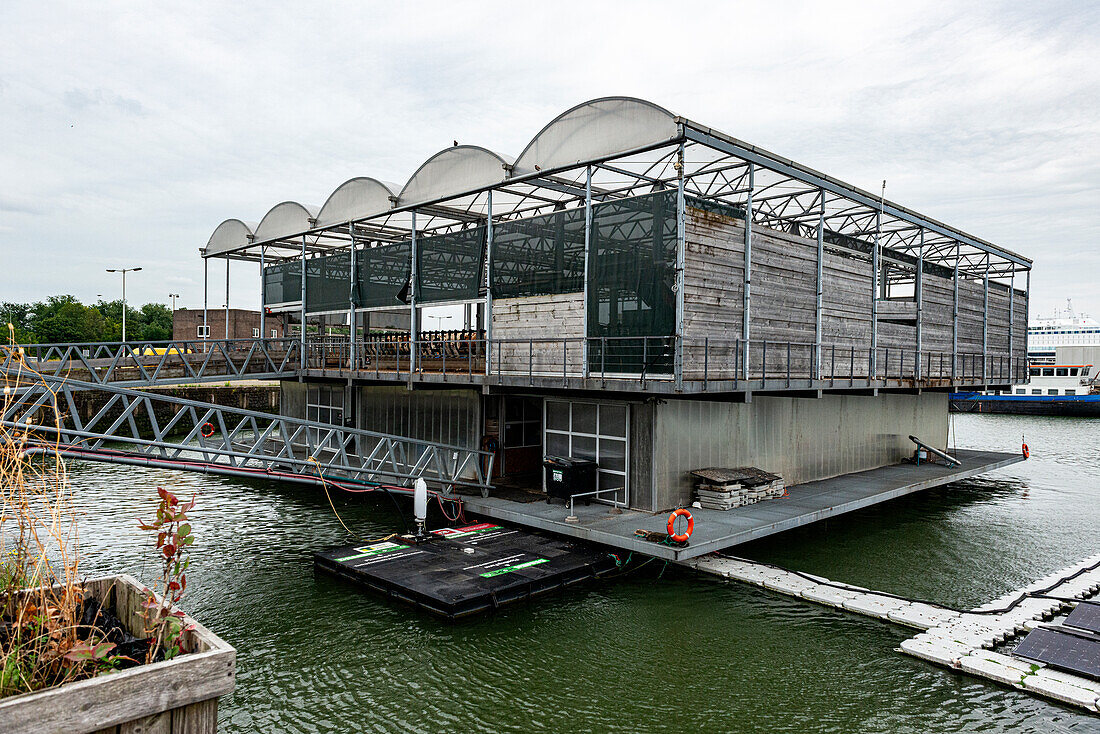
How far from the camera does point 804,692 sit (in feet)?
32.6

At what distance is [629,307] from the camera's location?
54.4ft

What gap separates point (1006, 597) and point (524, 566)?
9216mm

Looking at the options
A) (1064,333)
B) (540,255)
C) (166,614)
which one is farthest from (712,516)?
(1064,333)

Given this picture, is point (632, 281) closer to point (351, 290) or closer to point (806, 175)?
point (806, 175)

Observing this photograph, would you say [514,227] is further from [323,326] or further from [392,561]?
[323,326]

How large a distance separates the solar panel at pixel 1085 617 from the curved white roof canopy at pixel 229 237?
2742cm

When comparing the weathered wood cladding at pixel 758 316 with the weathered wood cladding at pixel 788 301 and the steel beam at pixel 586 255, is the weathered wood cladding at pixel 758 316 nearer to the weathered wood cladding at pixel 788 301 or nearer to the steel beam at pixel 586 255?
the weathered wood cladding at pixel 788 301

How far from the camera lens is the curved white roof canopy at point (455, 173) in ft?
63.0

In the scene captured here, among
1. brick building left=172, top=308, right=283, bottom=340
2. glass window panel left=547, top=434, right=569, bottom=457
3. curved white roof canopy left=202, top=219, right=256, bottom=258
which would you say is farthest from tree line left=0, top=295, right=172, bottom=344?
glass window panel left=547, top=434, right=569, bottom=457

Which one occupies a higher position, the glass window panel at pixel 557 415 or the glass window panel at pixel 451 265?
the glass window panel at pixel 451 265

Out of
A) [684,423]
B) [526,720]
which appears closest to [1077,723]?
[526,720]

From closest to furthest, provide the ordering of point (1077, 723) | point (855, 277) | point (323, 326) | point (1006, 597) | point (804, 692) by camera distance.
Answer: point (1077, 723) < point (804, 692) < point (1006, 597) < point (855, 277) < point (323, 326)

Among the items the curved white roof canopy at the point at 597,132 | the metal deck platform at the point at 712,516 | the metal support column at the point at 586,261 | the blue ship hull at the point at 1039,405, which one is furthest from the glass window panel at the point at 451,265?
the blue ship hull at the point at 1039,405

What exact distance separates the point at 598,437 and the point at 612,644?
685 centimetres
